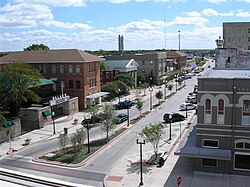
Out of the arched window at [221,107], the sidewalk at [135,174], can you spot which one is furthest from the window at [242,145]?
the sidewalk at [135,174]

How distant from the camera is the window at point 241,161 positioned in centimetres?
2409

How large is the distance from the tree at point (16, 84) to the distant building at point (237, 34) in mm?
53897

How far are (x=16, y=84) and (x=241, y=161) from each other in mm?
32102

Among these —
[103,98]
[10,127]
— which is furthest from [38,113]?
[103,98]

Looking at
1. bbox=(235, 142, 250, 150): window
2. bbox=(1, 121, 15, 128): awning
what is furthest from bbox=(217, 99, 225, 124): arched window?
bbox=(1, 121, 15, 128): awning

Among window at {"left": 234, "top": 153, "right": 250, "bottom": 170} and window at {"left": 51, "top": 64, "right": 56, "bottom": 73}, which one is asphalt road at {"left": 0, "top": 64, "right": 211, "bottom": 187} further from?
window at {"left": 51, "top": 64, "right": 56, "bottom": 73}

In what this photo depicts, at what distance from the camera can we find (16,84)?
44562mm

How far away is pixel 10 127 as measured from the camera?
38.9 m

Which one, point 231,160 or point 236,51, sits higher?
point 236,51

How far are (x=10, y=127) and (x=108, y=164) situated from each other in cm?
1607

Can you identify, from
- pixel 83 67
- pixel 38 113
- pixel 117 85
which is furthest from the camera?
pixel 117 85

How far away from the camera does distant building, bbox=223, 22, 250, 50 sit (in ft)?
264

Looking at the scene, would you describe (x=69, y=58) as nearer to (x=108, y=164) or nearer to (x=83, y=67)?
(x=83, y=67)

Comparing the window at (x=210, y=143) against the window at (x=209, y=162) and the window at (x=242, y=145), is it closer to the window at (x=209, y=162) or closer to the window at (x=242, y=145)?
the window at (x=209, y=162)
